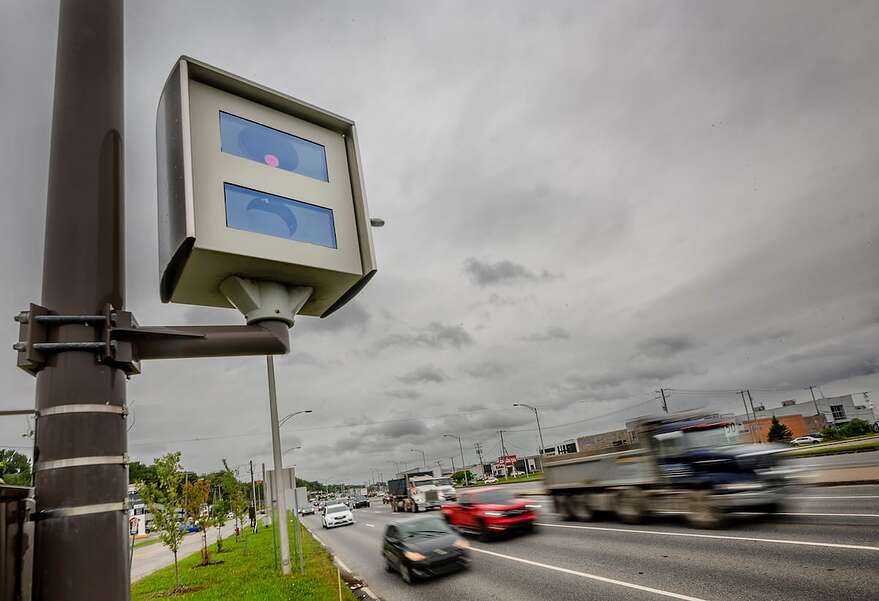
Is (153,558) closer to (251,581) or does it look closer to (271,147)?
(251,581)

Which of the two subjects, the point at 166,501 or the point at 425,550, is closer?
the point at 425,550

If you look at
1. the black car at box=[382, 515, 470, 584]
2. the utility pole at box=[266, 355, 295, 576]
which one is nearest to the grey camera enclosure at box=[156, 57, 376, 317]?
the black car at box=[382, 515, 470, 584]

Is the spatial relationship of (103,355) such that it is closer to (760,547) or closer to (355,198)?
(355,198)

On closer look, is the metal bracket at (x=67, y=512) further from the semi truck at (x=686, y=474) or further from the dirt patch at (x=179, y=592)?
the dirt patch at (x=179, y=592)

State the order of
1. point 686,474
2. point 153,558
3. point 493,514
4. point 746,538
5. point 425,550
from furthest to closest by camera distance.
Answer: point 153,558
point 493,514
point 686,474
point 425,550
point 746,538

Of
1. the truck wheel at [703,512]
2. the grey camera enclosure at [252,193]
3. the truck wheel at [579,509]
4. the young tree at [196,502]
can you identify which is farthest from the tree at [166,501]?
the grey camera enclosure at [252,193]

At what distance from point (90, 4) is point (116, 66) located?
377 millimetres

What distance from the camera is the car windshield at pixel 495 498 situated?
19.2m

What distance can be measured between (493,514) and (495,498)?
4.31ft

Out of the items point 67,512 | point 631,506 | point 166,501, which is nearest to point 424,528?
point 631,506

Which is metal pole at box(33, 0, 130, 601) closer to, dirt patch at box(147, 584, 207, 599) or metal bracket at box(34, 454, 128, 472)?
metal bracket at box(34, 454, 128, 472)

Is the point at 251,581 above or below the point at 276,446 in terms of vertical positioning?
below

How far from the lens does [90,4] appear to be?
301cm

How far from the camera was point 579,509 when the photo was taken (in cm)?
2020
